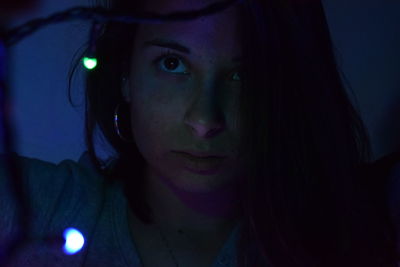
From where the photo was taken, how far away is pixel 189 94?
28.9 inches

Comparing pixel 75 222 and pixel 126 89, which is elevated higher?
pixel 126 89

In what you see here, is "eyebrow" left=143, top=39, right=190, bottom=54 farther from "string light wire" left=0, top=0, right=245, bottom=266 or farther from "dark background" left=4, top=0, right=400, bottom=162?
"dark background" left=4, top=0, right=400, bottom=162

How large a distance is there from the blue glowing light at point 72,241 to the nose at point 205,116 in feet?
1.25

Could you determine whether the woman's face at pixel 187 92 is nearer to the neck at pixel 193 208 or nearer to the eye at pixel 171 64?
the eye at pixel 171 64

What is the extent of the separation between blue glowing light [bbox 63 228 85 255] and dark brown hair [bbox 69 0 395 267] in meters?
0.14

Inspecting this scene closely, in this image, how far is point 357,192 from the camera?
893mm

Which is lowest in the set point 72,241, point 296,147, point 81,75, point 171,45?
point 72,241

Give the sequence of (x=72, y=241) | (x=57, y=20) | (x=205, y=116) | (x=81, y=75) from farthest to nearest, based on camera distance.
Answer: (x=81, y=75), (x=72, y=241), (x=205, y=116), (x=57, y=20)

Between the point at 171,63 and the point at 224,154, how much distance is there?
0.19m

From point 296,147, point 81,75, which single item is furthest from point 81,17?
point 81,75

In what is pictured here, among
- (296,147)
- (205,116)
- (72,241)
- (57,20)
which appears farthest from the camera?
(72,241)

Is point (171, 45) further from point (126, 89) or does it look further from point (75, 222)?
point (75, 222)

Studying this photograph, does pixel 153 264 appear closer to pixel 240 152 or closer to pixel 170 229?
pixel 170 229

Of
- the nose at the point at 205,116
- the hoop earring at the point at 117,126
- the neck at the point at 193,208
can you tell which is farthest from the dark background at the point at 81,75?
the nose at the point at 205,116
